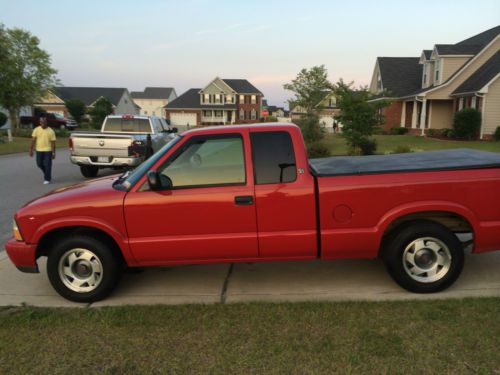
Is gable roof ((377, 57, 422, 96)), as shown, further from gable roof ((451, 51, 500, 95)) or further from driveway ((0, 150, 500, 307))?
driveway ((0, 150, 500, 307))

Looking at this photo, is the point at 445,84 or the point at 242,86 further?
the point at 242,86

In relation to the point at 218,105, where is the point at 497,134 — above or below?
below

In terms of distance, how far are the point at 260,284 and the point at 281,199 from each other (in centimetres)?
118

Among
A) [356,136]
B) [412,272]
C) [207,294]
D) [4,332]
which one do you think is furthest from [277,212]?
[356,136]

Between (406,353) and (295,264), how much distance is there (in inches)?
87.1

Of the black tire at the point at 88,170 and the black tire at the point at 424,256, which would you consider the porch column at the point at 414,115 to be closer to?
the black tire at the point at 88,170

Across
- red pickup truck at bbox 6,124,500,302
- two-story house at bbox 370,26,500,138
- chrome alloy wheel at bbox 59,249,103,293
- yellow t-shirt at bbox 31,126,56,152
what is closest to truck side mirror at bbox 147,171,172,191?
red pickup truck at bbox 6,124,500,302

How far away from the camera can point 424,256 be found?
4.32 m

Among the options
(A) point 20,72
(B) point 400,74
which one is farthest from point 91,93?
(B) point 400,74

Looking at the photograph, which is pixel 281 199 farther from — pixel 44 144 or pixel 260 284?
pixel 44 144

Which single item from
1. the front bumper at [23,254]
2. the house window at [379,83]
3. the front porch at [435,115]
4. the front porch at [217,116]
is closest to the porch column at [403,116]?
the house window at [379,83]

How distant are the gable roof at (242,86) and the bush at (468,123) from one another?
50.0 m

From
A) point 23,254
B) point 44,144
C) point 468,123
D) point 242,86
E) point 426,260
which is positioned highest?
point 242,86

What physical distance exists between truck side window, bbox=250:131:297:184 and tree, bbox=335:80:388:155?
44.7ft
